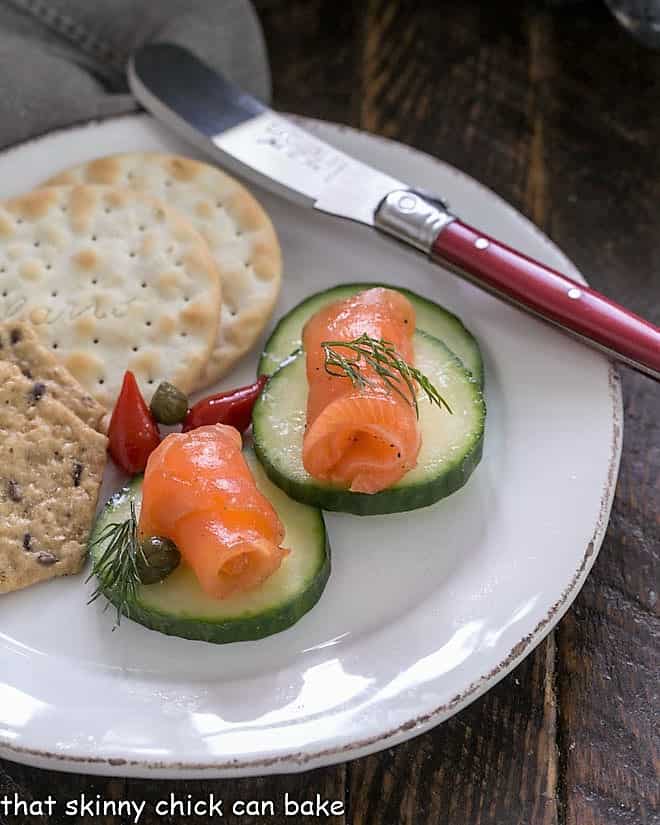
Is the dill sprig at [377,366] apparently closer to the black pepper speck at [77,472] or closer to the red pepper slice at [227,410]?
the red pepper slice at [227,410]

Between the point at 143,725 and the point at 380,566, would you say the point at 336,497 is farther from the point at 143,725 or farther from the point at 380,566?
the point at 143,725

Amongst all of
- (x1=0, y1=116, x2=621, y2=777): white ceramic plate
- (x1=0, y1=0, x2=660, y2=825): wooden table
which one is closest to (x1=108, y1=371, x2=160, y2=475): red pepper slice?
(x1=0, y1=116, x2=621, y2=777): white ceramic plate

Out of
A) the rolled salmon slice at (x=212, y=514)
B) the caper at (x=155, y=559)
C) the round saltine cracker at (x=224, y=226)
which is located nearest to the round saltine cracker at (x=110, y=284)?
the round saltine cracker at (x=224, y=226)

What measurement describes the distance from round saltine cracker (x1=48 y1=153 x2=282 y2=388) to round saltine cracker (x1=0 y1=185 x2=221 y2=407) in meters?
0.06

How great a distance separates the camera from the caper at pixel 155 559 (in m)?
1.84

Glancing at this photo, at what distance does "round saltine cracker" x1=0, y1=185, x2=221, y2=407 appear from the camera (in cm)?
231

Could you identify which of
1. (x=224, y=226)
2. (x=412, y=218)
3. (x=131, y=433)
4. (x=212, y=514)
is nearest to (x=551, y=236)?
(x=412, y=218)

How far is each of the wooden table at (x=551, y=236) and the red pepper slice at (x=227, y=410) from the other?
751 millimetres

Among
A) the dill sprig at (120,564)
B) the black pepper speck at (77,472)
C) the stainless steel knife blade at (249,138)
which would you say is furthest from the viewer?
the stainless steel knife blade at (249,138)

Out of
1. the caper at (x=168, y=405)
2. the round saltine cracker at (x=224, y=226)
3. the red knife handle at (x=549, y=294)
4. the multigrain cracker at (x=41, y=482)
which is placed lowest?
the multigrain cracker at (x=41, y=482)

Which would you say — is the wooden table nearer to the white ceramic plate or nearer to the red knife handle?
the white ceramic plate

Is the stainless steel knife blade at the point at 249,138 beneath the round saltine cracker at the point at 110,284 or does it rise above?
above

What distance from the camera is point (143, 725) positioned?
1.78 metres

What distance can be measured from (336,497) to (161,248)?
2.81ft
